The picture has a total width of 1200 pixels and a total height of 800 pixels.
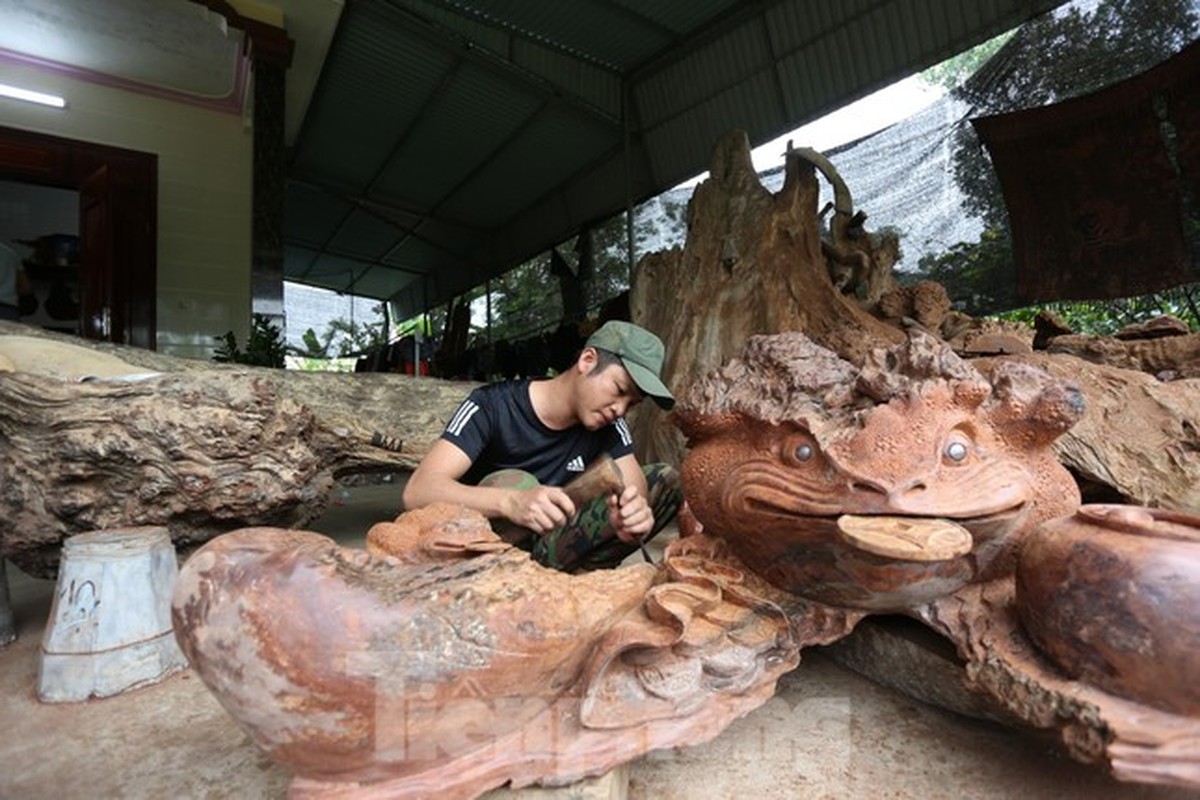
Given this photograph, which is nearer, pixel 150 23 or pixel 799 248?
pixel 799 248

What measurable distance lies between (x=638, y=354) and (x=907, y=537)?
968mm

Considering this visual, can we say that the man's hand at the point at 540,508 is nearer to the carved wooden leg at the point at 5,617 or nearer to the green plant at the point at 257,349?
the carved wooden leg at the point at 5,617

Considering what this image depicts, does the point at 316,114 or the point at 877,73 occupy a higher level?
the point at 316,114

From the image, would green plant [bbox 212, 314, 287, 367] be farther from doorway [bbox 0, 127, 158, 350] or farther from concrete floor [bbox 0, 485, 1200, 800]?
concrete floor [bbox 0, 485, 1200, 800]

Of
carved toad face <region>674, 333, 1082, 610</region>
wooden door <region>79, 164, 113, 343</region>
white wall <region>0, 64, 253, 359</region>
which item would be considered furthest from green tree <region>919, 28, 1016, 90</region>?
wooden door <region>79, 164, 113, 343</region>

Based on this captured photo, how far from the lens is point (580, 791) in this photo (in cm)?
84

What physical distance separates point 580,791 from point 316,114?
298 inches

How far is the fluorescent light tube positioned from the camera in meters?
4.69

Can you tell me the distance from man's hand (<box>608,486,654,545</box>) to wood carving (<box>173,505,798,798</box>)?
36 centimetres

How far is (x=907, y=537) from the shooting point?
2.70ft

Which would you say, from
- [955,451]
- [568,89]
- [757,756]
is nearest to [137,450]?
[757,756]

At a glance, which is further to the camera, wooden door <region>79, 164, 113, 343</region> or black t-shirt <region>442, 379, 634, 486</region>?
wooden door <region>79, 164, 113, 343</region>

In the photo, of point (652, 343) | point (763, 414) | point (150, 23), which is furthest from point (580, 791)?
point (150, 23)

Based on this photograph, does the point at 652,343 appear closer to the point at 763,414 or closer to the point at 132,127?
the point at 763,414
